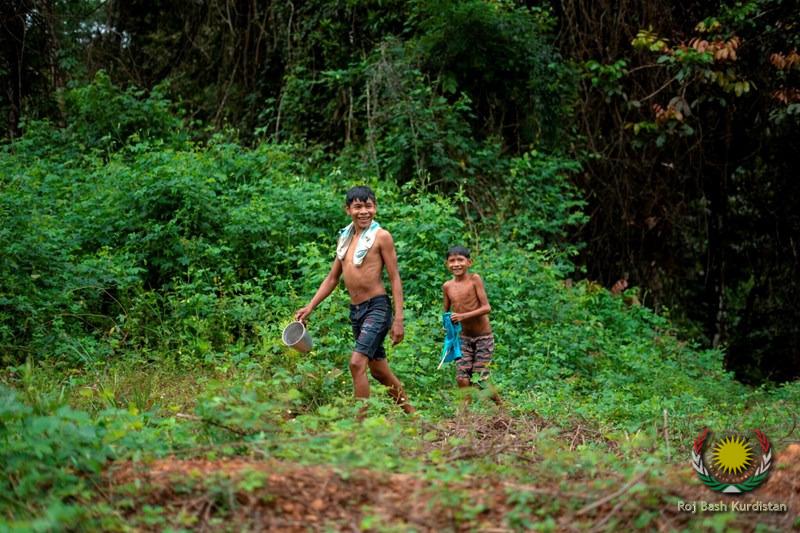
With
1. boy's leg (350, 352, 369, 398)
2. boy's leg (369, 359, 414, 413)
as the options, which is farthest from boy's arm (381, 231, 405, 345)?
boy's leg (350, 352, 369, 398)

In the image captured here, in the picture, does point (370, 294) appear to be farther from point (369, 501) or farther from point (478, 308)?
point (369, 501)

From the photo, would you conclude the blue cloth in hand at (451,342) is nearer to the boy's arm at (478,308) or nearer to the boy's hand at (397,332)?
the boy's arm at (478,308)

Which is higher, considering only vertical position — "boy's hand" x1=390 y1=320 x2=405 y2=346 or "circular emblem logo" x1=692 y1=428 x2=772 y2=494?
"boy's hand" x1=390 y1=320 x2=405 y2=346

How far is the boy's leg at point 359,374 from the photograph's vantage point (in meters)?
6.19

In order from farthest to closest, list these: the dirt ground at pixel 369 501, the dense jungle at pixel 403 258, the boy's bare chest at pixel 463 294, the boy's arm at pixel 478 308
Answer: the boy's bare chest at pixel 463 294, the boy's arm at pixel 478 308, the dense jungle at pixel 403 258, the dirt ground at pixel 369 501

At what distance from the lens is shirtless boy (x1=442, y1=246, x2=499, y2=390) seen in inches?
298

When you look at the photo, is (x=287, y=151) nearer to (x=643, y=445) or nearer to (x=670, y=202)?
(x=670, y=202)

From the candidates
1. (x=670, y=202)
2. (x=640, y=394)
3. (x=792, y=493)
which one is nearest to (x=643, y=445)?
(x=792, y=493)

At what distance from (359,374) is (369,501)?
241cm

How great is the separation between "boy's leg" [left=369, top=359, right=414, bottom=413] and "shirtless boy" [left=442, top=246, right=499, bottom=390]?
1158 mm

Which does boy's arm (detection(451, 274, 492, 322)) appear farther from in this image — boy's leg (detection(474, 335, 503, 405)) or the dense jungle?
the dense jungle

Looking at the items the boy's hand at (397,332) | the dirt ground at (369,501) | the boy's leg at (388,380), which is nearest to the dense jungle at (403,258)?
the dirt ground at (369,501)

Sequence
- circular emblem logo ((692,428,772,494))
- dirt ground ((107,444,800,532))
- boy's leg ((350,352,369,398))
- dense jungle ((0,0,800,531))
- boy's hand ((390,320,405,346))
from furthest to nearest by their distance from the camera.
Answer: boy's hand ((390,320,405,346))
boy's leg ((350,352,369,398))
circular emblem logo ((692,428,772,494))
dense jungle ((0,0,800,531))
dirt ground ((107,444,800,532))

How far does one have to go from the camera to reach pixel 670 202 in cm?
1437
